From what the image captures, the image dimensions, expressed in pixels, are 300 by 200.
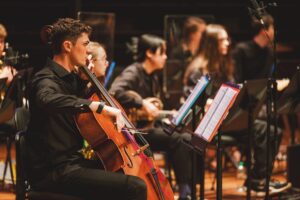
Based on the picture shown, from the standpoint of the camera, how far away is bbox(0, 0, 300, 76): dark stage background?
8.19 meters

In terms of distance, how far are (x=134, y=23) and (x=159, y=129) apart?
3714 mm

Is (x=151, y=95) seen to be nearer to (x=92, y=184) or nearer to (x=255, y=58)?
(x=255, y=58)

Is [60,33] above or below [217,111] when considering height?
above

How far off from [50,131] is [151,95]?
213cm

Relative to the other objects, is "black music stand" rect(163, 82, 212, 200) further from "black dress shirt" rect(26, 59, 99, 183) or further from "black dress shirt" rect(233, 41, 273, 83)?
"black dress shirt" rect(233, 41, 273, 83)

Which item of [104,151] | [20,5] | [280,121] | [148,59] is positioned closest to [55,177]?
[104,151]

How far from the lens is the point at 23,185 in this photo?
3.29 metres

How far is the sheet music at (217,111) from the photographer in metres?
3.50

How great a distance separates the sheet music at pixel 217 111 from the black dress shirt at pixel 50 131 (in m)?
0.75

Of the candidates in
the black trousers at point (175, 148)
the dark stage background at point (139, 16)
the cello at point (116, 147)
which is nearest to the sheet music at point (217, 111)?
the cello at point (116, 147)

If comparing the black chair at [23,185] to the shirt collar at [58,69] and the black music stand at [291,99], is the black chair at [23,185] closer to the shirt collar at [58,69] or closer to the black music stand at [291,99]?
the shirt collar at [58,69]

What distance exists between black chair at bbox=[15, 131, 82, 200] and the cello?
11.5 inches

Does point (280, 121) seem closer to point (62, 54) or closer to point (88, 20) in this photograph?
point (88, 20)

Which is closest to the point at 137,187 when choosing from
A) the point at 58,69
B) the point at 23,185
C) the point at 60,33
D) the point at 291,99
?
the point at 23,185
